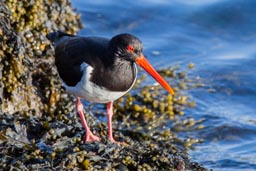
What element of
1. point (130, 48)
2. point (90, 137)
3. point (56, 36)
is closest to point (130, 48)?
point (130, 48)

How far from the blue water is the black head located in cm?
186

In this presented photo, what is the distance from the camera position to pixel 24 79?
6.28 metres

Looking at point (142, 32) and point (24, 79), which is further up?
point (142, 32)

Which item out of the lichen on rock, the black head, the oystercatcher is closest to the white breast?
the oystercatcher

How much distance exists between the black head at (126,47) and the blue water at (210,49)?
1.86 m

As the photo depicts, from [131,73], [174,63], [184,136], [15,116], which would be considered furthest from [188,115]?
[15,116]

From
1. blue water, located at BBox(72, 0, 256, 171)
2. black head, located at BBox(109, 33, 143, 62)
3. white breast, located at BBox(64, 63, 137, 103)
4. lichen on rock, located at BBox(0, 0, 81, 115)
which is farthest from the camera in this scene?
blue water, located at BBox(72, 0, 256, 171)

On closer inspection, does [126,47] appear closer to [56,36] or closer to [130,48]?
[130,48]

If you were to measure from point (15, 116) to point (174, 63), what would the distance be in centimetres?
426

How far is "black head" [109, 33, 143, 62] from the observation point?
553 cm

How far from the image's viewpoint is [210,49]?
9.95 metres

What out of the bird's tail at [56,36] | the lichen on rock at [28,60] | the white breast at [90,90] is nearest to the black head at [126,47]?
the white breast at [90,90]

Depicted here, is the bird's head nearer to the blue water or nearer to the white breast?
the white breast

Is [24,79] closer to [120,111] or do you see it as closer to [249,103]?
[120,111]
